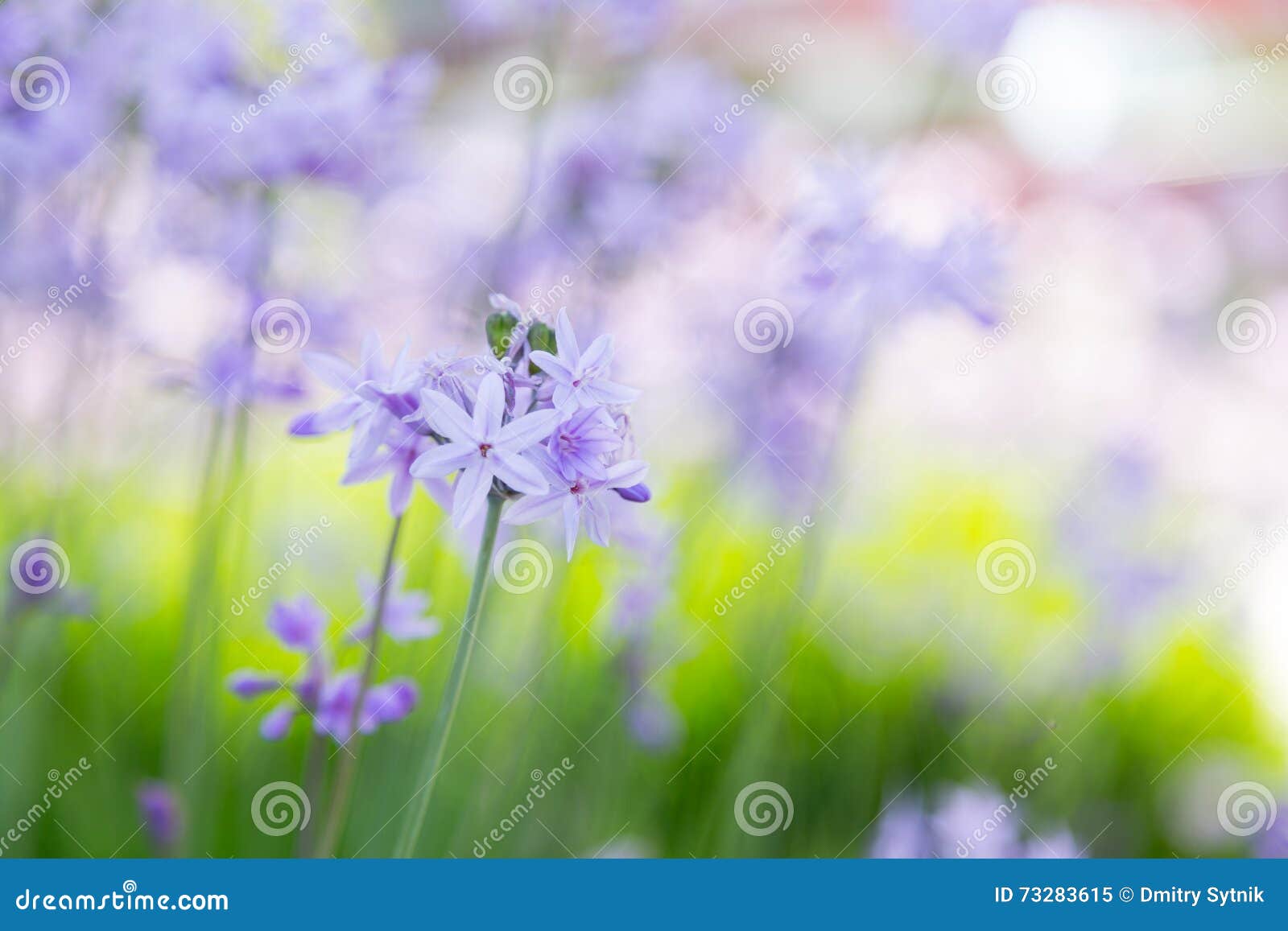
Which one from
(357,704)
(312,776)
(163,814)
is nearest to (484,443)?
(357,704)

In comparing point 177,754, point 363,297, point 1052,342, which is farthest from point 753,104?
point 177,754

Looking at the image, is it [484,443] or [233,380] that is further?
[233,380]

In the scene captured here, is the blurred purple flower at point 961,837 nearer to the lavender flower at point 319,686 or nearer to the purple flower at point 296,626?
the lavender flower at point 319,686

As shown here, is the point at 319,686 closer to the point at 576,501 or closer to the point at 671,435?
the point at 576,501

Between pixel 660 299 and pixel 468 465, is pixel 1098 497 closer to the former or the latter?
pixel 660 299

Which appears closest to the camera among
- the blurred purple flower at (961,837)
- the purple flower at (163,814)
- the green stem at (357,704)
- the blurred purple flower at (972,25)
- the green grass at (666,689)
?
the green stem at (357,704)

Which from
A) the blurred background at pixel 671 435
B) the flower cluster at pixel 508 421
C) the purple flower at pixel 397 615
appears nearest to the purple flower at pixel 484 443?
the flower cluster at pixel 508 421
